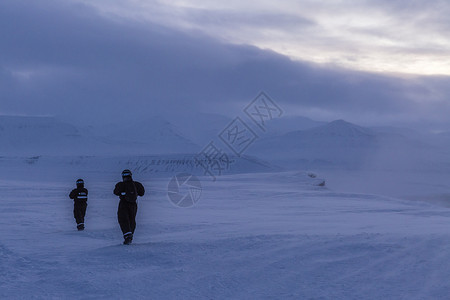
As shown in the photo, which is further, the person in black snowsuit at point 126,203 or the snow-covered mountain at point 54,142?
the snow-covered mountain at point 54,142

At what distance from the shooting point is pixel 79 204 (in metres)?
12.3

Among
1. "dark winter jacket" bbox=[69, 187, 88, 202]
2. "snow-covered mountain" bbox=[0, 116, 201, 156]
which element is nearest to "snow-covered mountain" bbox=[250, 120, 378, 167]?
"snow-covered mountain" bbox=[0, 116, 201, 156]

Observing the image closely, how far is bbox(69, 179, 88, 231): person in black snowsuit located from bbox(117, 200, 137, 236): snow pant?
302 centimetres

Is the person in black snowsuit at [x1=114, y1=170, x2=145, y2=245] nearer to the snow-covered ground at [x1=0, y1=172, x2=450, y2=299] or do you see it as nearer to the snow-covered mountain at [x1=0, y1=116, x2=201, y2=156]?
the snow-covered ground at [x1=0, y1=172, x2=450, y2=299]

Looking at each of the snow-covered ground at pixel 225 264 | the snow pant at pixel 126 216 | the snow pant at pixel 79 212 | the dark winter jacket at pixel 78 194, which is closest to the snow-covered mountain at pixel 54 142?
the dark winter jacket at pixel 78 194

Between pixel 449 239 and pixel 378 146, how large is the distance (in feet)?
625

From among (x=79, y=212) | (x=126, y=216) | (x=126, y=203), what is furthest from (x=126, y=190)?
(x=79, y=212)

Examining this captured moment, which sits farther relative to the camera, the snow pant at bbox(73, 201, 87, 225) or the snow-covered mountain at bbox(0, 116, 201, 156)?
the snow-covered mountain at bbox(0, 116, 201, 156)

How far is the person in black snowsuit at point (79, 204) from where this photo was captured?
12000mm

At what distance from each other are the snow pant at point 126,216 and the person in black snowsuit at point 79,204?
3.02 metres

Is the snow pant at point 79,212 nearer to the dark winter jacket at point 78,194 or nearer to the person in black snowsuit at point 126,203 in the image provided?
the dark winter jacket at point 78,194

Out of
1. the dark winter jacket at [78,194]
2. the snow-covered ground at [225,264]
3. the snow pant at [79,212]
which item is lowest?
the snow-covered ground at [225,264]

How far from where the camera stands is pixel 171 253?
27.3ft

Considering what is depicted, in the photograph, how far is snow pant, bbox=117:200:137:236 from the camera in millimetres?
9258
